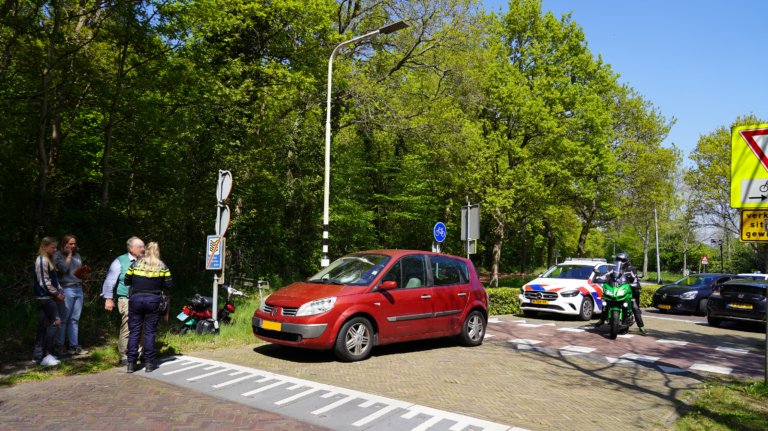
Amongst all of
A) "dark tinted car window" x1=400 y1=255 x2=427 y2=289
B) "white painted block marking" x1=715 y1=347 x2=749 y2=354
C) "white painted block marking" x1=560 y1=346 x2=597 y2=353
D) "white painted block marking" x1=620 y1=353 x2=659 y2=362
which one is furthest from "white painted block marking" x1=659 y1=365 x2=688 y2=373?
"dark tinted car window" x1=400 y1=255 x2=427 y2=289

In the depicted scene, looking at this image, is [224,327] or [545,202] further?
[545,202]

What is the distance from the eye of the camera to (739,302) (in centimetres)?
1327

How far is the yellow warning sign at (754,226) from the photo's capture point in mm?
6404

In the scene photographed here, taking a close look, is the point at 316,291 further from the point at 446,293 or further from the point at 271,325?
the point at 446,293

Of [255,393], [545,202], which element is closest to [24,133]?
[255,393]

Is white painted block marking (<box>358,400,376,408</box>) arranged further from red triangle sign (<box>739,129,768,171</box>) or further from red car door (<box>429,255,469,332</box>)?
red triangle sign (<box>739,129,768,171</box>)

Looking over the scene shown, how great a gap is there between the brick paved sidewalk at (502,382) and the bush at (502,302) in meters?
6.55

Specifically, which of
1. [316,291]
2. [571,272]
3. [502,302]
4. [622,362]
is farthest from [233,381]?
[571,272]

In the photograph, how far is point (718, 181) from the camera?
30781 mm

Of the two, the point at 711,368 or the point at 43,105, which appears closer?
the point at 711,368

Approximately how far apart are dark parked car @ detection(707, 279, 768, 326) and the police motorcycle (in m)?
4.28

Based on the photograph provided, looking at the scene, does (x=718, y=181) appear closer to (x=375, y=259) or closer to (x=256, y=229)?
(x=256, y=229)

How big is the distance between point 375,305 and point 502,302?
9128 millimetres

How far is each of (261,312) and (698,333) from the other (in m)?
11.0
